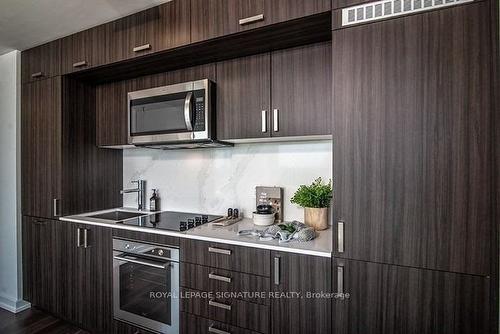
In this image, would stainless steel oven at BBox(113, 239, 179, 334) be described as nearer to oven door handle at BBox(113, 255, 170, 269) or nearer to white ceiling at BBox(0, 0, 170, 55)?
oven door handle at BBox(113, 255, 170, 269)

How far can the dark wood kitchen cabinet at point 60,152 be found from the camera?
90.3 inches

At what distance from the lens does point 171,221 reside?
212 cm

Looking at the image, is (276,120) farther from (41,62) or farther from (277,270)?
(41,62)

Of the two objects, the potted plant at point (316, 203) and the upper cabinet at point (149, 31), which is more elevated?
the upper cabinet at point (149, 31)

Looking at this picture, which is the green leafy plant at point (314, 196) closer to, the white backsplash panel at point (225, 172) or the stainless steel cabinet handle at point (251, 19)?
the white backsplash panel at point (225, 172)

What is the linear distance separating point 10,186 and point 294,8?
291 centimetres

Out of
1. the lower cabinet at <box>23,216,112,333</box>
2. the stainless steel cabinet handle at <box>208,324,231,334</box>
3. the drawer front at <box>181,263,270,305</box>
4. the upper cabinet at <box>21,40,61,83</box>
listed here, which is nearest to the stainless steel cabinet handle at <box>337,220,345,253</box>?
the drawer front at <box>181,263,270,305</box>

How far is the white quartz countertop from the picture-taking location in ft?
4.69

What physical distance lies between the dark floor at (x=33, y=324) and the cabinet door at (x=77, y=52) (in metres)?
2.08

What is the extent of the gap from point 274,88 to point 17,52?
2465 mm

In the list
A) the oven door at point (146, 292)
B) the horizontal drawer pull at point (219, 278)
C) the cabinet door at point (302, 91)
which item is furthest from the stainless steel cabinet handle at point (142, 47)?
the horizontal drawer pull at point (219, 278)

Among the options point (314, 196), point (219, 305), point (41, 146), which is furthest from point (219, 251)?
point (41, 146)

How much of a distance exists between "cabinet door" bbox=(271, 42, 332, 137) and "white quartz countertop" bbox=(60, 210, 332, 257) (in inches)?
26.0

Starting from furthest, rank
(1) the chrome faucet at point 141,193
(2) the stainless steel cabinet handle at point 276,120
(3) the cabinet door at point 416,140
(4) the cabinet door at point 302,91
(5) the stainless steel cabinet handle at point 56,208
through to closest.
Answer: (1) the chrome faucet at point 141,193 → (5) the stainless steel cabinet handle at point 56,208 → (2) the stainless steel cabinet handle at point 276,120 → (4) the cabinet door at point 302,91 → (3) the cabinet door at point 416,140
